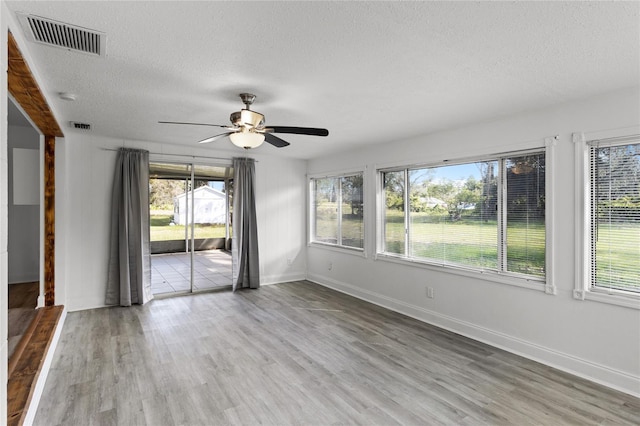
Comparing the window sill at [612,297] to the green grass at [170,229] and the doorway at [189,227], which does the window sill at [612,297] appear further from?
the green grass at [170,229]

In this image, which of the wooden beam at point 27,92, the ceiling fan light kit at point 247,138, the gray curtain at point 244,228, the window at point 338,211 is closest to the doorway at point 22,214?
the wooden beam at point 27,92

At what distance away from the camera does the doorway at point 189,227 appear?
5473 mm

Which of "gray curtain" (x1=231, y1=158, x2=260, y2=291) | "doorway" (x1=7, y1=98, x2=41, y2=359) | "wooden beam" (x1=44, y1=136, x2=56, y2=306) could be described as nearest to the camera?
"wooden beam" (x1=44, y1=136, x2=56, y2=306)

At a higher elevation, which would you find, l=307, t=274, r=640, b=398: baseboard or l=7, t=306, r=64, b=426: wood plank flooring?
l=7, t=306, r=64, b=426: wood plank flooring

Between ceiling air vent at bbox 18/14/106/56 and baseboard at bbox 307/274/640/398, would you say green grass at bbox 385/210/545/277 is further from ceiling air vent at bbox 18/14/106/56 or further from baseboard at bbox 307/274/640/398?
ceiling air vent at bbox 18/14/106/56

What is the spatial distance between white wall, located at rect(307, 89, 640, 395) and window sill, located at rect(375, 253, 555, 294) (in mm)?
43

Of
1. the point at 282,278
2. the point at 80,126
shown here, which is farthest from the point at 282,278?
the point at 80,126

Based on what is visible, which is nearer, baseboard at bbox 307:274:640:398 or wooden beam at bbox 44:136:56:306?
baseboard at bbox 307:274:640:398

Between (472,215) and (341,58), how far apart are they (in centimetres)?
262

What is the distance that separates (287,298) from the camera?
17.6 ft

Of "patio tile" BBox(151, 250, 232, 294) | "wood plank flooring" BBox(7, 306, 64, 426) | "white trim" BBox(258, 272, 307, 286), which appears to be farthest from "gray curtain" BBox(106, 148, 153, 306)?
"white trim" BBox(258, 272, 307, 286)

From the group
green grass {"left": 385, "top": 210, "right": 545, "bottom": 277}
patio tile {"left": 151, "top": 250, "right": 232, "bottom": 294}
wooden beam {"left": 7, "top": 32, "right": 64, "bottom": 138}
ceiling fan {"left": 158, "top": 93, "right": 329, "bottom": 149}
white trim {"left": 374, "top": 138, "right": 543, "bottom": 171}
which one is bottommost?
patio tile {"left": 151, "top": 250, "right": 232, "bottom": 294}

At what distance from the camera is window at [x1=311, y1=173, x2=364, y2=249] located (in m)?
5.70

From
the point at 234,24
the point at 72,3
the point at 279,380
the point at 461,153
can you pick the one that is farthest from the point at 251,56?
the point at 461,153
